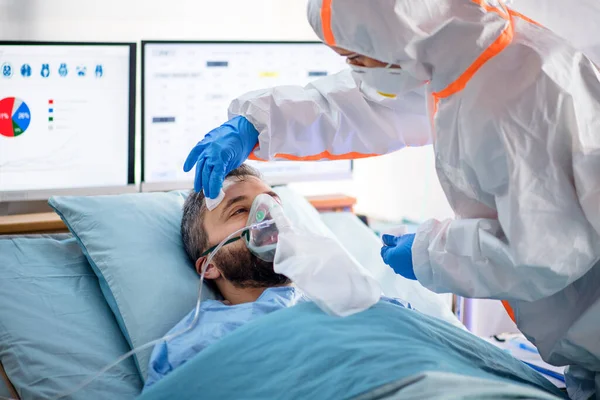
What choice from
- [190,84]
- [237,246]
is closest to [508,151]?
[237,246]

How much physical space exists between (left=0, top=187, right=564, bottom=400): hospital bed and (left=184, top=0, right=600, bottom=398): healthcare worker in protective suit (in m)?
0.74

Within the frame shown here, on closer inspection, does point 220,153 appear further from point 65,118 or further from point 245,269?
point 65,118

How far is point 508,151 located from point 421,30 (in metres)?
0.27

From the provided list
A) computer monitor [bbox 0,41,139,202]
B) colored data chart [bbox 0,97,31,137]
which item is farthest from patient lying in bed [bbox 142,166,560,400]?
colored data chart [bbox 0,97,31,137]

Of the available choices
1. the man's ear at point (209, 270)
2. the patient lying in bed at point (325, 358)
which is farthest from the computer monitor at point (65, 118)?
the patient lying in bed at point (325, 358)

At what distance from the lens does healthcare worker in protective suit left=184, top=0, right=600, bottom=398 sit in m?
1.29

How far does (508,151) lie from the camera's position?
4.23 feet

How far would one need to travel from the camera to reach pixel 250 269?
1.86 metres

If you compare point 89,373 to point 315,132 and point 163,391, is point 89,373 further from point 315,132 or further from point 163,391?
point 315,132

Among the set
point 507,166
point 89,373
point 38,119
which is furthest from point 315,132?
point 38,119

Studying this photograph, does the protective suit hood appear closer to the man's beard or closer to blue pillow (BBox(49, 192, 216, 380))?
the man's beard

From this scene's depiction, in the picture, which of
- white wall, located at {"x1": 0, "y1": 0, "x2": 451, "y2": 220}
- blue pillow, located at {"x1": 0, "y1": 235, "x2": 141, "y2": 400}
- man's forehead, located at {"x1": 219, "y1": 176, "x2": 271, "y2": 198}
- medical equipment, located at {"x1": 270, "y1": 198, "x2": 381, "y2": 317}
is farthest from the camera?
white wall, located at {"x1": 0, "y1": 0, "x2": 451, "y2": 220}

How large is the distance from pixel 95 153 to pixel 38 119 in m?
0.21

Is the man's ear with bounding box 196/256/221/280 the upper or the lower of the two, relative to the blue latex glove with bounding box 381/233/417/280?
→ lower
